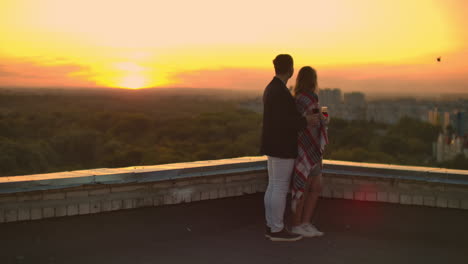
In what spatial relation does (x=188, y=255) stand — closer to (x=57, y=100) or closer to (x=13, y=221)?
(x=13, y=221)

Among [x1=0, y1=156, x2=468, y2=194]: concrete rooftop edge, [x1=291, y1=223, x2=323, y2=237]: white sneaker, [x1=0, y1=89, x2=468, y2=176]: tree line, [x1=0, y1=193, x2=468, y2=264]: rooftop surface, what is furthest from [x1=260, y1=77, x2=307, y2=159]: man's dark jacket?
[x1=0, y1=89, x2=468, y2=176]: tree line

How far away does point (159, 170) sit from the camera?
16.2 feet

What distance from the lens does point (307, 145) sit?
14.4ft

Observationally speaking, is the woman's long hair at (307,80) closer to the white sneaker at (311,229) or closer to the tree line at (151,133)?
the white sneaker at (311,229)

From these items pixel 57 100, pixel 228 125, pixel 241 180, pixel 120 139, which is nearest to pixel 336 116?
pixel 228 125

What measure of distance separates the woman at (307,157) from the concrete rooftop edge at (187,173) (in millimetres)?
1027

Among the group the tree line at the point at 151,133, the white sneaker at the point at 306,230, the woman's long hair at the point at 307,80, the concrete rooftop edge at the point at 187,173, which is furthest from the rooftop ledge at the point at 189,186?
the tree line at the point at 151,133

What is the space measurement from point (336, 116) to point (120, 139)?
60.3ft

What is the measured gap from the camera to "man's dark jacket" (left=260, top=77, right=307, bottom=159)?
416cm

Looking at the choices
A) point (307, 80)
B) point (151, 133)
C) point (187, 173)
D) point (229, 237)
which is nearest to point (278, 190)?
point (229, 237)

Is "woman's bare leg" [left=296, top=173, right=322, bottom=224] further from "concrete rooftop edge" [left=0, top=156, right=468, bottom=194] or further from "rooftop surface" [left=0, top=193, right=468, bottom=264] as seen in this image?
"concrete rooftop edge" [left=0, top=156, right=468, bottom=194]

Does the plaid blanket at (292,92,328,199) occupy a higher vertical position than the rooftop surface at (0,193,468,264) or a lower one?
higher

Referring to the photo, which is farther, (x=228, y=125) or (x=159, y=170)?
(x=228, y=125)

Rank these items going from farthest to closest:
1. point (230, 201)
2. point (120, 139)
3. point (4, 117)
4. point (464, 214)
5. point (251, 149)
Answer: point (120, 139) → point (4, 117) → point (251, 149) → point (230, 201) → point (464, 214)
